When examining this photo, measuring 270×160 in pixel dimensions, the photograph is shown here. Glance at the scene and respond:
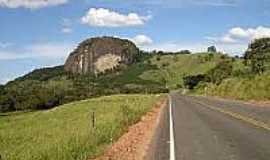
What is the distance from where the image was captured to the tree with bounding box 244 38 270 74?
8799 cm

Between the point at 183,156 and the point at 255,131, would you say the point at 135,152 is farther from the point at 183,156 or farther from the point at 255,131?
the point at 255,131

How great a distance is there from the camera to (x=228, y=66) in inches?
5453

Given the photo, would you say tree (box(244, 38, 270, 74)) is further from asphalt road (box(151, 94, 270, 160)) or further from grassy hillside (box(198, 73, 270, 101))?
asphalt road (box(151, 94, 270, 160))

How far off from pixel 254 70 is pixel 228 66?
48.5m

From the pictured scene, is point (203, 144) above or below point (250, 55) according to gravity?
below

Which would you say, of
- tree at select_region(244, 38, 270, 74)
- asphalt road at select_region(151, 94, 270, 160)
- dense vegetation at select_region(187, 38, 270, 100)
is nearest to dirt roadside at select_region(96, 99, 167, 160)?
asphalt road at select_region(151, 94, 270, 160)

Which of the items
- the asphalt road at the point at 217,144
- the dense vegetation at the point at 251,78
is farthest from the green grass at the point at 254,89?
the asphalt road at the point at 217,144

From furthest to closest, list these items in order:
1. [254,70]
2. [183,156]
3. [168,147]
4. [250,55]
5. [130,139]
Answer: [250,55], [254,70], [130,139], [168,147], [183,156]

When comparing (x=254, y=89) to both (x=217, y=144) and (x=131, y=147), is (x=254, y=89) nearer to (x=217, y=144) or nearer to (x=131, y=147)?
(x=217, y=144)

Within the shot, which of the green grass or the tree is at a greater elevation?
the tree

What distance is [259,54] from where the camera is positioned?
91938 mm

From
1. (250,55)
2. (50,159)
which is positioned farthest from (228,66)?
(50,159)

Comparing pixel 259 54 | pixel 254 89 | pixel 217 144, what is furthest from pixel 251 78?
pixel 217 144

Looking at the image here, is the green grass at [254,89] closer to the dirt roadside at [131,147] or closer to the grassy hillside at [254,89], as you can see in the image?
the grassy hillside at [254,89]
